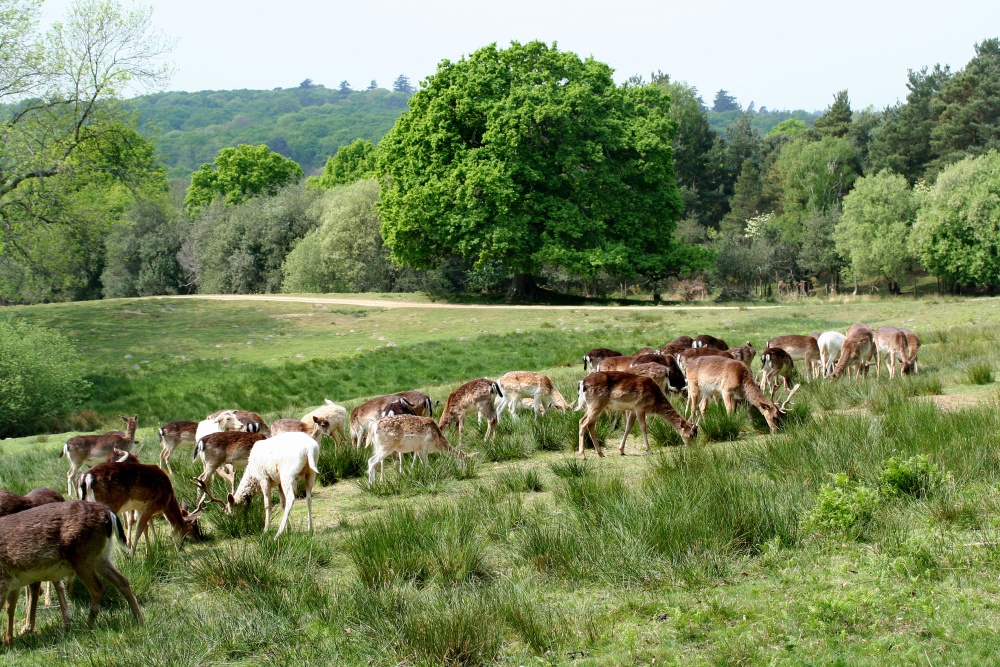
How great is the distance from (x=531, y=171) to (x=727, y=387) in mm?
30444

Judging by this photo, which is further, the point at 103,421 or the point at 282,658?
the point at 103,421

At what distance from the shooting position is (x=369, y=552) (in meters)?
7.47

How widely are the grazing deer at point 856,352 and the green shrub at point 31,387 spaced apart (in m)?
19.2

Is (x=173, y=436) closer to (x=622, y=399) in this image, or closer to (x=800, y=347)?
(x=622, y=399)

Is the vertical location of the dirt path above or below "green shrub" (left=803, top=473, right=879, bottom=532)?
above

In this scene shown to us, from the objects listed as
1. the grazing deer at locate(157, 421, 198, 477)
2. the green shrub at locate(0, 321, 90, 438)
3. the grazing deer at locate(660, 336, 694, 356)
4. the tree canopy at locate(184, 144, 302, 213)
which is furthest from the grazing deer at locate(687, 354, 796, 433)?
the tree canopy at locate(184, 144, 302, 213)

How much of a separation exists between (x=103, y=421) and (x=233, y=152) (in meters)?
68.9

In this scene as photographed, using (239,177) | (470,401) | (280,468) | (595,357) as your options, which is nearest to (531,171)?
(595,357)

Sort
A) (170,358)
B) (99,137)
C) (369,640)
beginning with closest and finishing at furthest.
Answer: (369,640) < (170,358) < (99,137)

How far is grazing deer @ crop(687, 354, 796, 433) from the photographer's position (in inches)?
482

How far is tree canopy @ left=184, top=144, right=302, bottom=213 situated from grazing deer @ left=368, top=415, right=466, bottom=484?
242 feet

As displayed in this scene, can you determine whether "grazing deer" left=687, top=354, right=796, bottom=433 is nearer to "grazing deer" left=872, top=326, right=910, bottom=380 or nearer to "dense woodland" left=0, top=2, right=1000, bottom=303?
"grazing deer" left=872, top=326, right=910, bottom=380

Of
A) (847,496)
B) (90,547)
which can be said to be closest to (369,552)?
→ (90,547)

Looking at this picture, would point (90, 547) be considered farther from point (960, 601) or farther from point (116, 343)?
point (116, 343)
